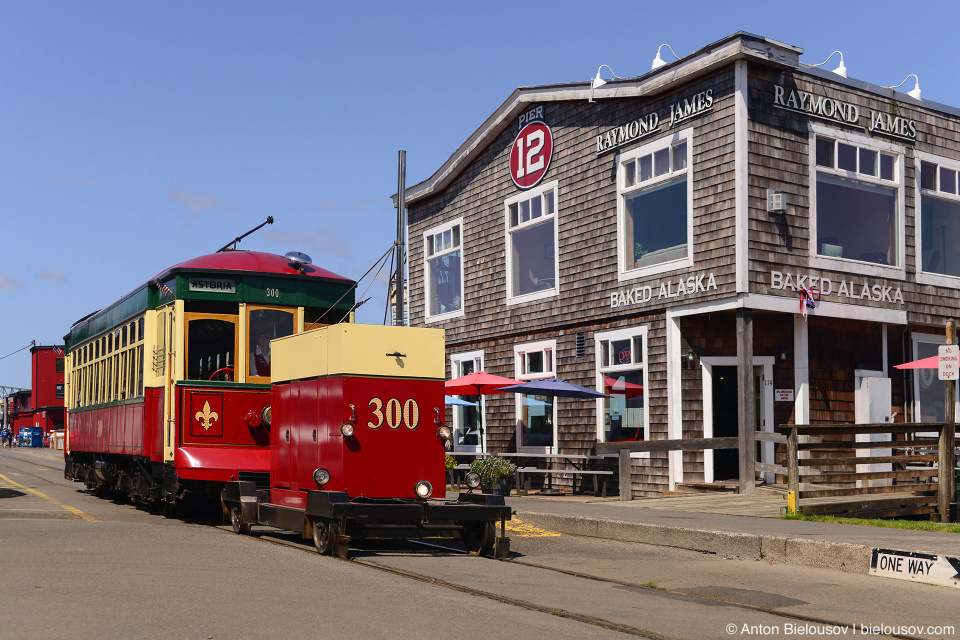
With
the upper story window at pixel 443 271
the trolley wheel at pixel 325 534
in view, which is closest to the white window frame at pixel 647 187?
the upper story window at pixel 443 271

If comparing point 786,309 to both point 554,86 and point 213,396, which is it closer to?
point 554,86

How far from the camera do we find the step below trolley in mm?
10734

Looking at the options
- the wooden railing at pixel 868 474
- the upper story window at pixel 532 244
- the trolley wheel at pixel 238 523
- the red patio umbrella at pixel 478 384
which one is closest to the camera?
the trolley wheel at pixel 238 523

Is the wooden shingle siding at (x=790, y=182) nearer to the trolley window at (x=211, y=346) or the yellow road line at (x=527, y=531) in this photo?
the yellow road line at (x=527, y=531)

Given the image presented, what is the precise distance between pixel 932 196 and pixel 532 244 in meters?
7.85

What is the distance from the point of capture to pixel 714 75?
57.7 feet

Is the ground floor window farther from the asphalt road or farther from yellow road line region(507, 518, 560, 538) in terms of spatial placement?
the asphalt road

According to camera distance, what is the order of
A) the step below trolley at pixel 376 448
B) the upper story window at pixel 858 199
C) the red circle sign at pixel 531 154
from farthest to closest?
the red circle sign at pixel 531 154, the upper story window at pixel 858 199, the step below trolley at pixel 376 448

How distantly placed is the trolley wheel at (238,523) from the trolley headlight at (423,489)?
2.80 meters

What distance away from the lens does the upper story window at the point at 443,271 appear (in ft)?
82.4

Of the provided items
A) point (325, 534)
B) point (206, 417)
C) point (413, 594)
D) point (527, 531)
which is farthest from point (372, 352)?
point (527, 531)

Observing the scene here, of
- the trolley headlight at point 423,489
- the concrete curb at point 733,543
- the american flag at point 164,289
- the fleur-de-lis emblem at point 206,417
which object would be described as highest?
the american flag at point 164,289

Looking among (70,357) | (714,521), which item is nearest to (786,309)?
(714,521)

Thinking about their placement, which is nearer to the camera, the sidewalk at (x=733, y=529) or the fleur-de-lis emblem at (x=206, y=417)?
the sidewalk at (x=733, y=529)
